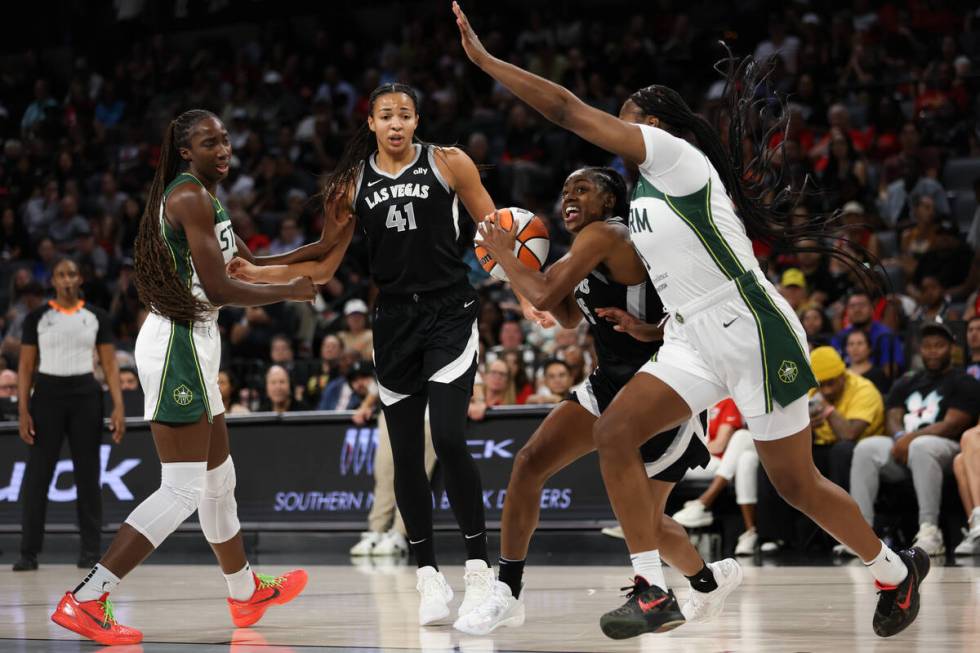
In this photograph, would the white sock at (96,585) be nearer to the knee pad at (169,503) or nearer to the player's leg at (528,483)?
the knee pad at (169,503)

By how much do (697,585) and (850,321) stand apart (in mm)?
5629

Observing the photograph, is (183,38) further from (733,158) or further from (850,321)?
(733,158)

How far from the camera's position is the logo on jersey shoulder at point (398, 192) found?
5.48 m

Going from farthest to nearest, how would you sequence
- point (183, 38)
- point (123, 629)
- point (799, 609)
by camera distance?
point (183, 38) < point (799, 609) < point (123, 629)

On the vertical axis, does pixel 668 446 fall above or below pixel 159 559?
above

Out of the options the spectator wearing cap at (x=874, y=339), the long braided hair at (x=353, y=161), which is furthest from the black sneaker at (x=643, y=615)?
the spectator wearing cap at (x=874, y=339)

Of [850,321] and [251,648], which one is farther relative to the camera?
[850,321]

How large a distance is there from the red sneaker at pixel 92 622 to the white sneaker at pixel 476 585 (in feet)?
3.96

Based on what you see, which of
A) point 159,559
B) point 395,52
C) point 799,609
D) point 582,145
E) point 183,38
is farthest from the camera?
A: point 183,38

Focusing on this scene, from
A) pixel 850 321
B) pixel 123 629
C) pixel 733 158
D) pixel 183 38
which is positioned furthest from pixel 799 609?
pixel 183 38

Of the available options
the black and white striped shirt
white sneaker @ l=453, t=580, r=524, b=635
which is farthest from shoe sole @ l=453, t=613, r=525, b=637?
the black and white striped shirt

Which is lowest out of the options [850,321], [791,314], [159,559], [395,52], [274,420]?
[159,559]

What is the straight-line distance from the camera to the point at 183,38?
21391mm

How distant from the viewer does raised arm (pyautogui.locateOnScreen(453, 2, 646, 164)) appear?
4.35 metres
